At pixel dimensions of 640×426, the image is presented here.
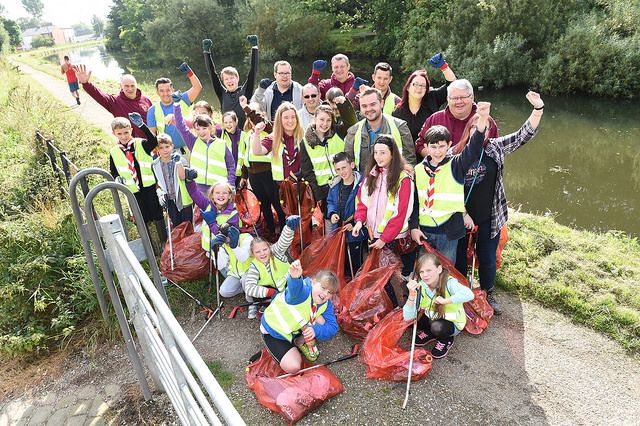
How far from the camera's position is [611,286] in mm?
4348

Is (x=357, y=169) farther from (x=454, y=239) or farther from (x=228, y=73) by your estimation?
(x=228, y=73)

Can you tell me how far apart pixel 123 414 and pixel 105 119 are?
1052 centimetres

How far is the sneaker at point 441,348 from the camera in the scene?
3611 mm

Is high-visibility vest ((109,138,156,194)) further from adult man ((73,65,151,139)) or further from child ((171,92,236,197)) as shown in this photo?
adult man ((73,65,151,139))

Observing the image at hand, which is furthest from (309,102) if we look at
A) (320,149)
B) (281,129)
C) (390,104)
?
(320,149)

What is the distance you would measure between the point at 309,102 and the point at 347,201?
160 centimetres

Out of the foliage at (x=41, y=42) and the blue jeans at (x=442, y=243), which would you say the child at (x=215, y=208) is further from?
the foliage at (x=41, y=42)

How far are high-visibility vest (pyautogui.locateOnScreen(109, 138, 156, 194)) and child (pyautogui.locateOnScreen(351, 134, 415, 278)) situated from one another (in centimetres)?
252

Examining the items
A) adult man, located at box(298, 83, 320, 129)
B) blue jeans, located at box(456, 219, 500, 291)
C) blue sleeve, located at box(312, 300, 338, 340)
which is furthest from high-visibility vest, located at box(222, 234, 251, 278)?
Result: blue jeans, located at box(456, 219, 500, 291)

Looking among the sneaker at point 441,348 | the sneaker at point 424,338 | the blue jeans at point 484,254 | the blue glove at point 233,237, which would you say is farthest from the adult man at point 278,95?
the sneaker at point 441,348

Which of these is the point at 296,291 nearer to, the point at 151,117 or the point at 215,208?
the point at 215,208

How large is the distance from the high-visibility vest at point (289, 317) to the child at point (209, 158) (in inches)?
75.9

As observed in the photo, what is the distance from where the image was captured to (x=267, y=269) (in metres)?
3.99

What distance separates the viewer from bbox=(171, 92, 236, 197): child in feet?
16.0
